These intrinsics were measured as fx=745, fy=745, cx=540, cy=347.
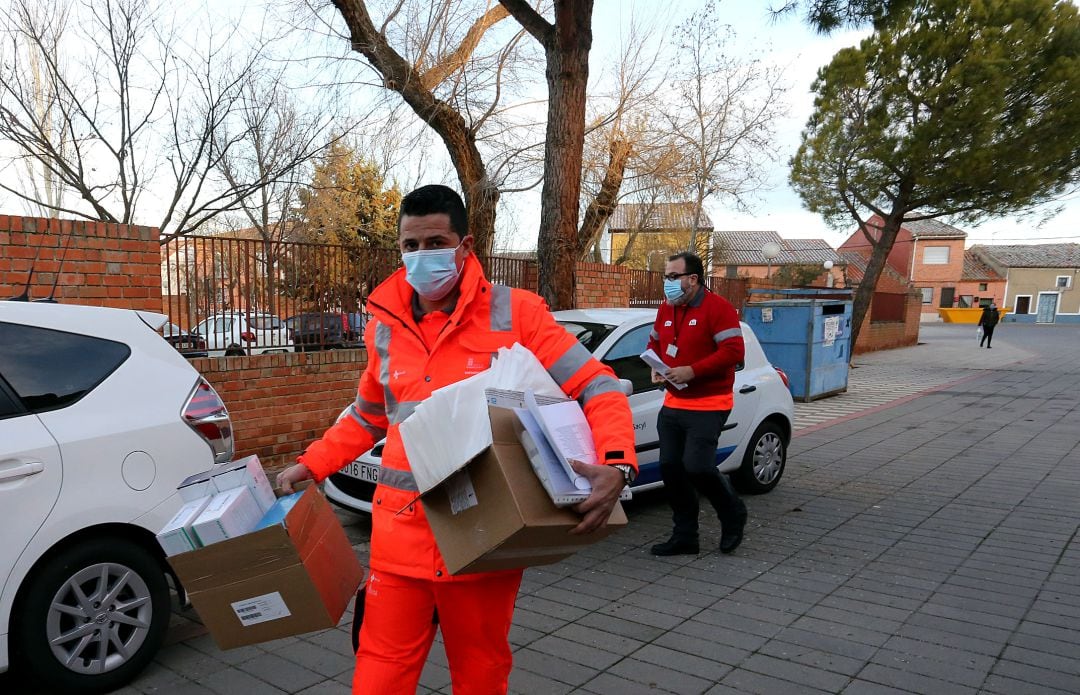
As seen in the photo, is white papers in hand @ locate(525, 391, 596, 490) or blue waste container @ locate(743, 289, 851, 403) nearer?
white papers in hand @ locate(525, 391, 596, 490)

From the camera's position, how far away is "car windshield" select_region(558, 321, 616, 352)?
5887mm

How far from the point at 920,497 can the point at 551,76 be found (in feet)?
17.7

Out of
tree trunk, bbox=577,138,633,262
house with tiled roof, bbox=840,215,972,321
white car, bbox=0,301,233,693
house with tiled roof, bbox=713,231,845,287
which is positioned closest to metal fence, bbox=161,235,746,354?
white car, bbox=0,301,233,693

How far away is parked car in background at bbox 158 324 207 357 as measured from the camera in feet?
22.4

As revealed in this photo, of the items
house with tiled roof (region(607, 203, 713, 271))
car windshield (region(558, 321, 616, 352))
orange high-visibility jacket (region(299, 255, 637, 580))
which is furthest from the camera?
house with tiled roof (region(607, 203, 713, 271))

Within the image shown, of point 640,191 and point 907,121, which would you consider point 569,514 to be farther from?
point 907,121

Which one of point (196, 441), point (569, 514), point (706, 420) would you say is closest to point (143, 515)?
point (196, 441)

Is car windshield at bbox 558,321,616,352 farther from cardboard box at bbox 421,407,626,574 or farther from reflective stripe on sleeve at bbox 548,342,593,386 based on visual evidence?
cardboard box at bbox 421,407,626,574

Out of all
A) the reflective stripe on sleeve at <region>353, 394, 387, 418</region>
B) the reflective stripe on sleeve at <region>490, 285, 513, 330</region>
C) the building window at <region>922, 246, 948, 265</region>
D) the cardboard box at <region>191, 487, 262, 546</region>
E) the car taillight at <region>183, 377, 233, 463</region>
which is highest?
the building window at <region>922, 246, 948, 265</region>

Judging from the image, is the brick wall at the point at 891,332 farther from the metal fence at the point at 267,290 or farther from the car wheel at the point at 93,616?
the car wheel at the point at 93,616

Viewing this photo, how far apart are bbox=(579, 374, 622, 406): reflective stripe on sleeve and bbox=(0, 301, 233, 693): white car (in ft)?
7.53

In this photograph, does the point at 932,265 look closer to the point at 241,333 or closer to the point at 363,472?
the point at 241,333

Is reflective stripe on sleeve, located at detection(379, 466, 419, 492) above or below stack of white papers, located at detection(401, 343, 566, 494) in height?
below

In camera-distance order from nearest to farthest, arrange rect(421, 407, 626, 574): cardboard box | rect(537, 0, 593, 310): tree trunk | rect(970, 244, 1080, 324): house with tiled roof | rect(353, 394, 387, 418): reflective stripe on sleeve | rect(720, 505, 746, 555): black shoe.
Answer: rect(421, 407, 626, 574): cardboard box, rect(353, 394, 387, 418): reflective stripe on sleeve, rect(720, 505, 746, 555): black shoe, rect(537, 0, 593, 310): tree trunk, rect(970, 244, 1080, 324): house with tiled roof
